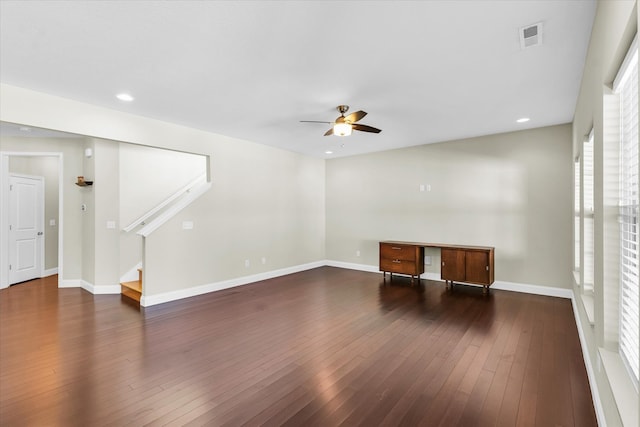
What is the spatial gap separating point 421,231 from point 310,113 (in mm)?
3393

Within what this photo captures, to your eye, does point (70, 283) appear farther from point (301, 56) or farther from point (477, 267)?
point (477, 267)

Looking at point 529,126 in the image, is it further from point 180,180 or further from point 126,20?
point 180,180

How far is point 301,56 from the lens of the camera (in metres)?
2.60

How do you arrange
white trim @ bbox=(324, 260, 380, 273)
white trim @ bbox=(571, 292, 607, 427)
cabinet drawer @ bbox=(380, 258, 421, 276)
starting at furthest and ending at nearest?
white trim @ bbox=(324, 260, 380, 273) < cabinet drawer @ bbox=(380, 258, 421, 276) < white trim @ bbox=(571, 292, 607, 427)

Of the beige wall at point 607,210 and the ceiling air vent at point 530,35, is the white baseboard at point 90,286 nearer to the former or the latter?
the beige wall at point 607,210

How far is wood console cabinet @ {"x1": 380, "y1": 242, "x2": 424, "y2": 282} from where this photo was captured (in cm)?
559

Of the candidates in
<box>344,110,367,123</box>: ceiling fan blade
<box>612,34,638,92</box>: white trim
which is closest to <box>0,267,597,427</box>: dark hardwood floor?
<box>612,34,638,92</box>: white trim

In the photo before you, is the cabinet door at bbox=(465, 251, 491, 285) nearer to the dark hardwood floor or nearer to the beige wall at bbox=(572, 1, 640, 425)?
the dark hardwood floor

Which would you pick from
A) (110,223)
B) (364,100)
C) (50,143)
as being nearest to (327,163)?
(364,100)

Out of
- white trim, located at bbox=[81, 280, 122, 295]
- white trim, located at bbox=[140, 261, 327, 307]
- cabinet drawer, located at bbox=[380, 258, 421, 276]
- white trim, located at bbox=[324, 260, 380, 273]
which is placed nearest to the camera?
white trim, located at bbox=[140, 261, 327, 307]

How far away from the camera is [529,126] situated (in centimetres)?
472

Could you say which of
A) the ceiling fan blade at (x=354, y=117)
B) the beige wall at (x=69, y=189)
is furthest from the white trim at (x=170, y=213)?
the ceiling fan blade at (x=354, y=117)

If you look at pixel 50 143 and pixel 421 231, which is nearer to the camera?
pixel 50 143

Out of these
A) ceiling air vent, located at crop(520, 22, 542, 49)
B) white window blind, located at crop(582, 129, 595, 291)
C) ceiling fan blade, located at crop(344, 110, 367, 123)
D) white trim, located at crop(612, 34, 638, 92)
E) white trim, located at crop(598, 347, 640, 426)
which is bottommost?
white trim, located at crop(598, 347, 640, 426)
